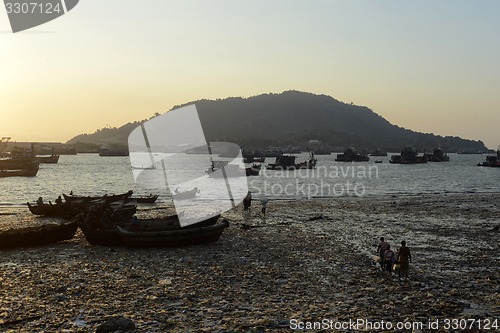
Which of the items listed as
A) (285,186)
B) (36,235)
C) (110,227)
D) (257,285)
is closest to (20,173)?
(285,186)

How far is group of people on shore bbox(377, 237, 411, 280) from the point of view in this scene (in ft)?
61.4

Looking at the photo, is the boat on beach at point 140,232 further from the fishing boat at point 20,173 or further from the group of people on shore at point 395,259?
the fishing boat at point 20,173

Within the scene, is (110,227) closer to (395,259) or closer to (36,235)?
(36,235)

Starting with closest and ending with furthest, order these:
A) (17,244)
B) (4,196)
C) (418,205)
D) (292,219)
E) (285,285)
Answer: (285,285) → (17,244) → (292,219) → (418,205) → (4,196)

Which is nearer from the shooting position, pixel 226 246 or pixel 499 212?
pixel 226 246

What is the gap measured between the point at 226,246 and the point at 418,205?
34.7 meters

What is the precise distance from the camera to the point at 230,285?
18.2m

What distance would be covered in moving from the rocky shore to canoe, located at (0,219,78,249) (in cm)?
82

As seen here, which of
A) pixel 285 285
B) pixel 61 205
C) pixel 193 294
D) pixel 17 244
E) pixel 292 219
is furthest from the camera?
pixel 61 205

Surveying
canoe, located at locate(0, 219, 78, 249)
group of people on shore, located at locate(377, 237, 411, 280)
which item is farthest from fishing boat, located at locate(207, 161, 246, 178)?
group of people on shore, located at locate(377, 237, 411, 280)

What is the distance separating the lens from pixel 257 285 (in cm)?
1816

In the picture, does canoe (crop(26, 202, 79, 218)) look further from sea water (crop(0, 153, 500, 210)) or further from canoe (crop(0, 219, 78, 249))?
canoe (crop(0, 219, 78, 249))

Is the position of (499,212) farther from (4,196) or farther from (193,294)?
(4,196)

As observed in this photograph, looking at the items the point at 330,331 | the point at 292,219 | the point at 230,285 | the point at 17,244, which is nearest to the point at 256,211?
the point at 292,219
